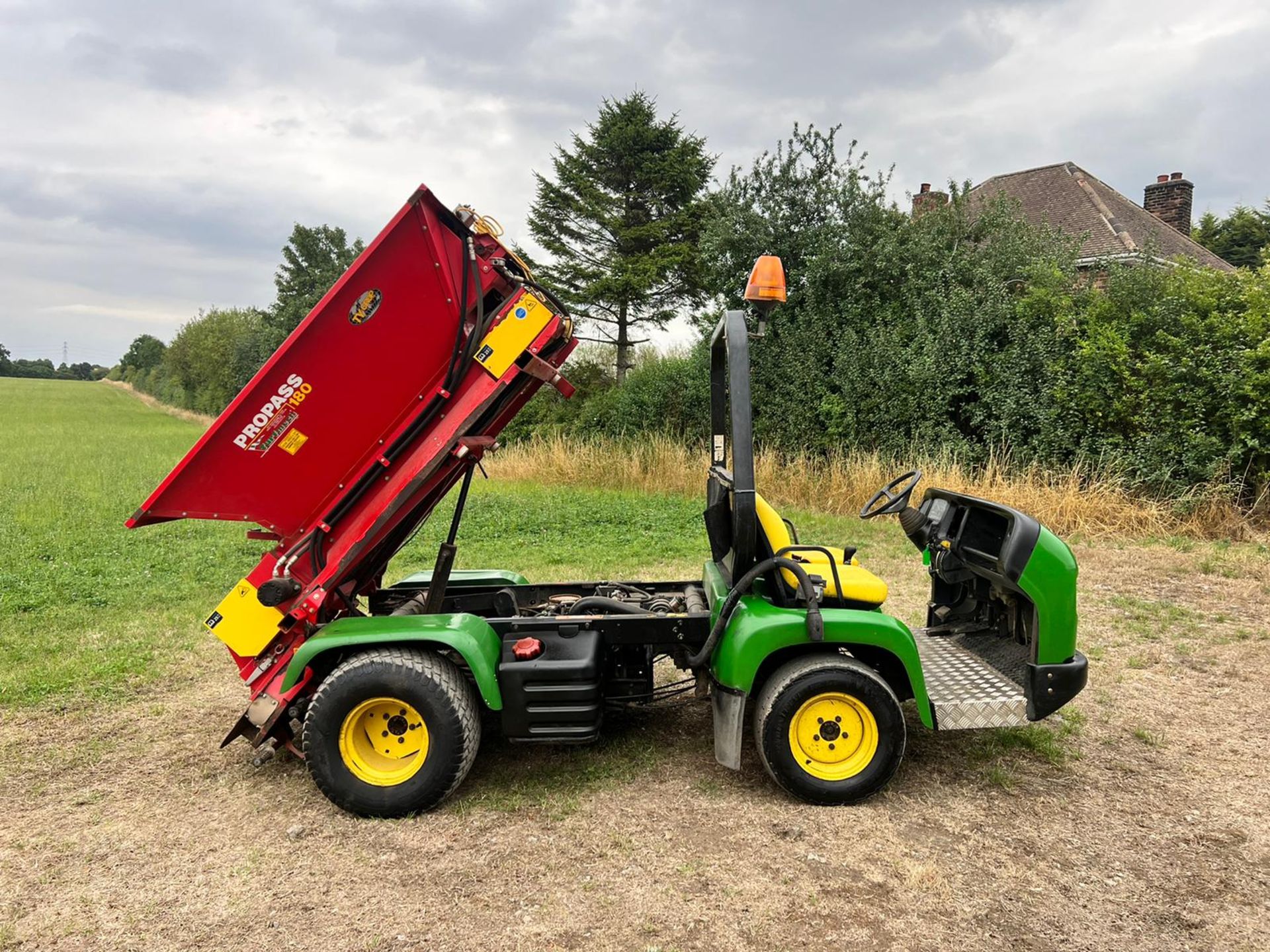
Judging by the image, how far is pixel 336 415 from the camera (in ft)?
12.4

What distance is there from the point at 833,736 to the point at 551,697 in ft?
4.17

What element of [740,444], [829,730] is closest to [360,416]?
[740,444]

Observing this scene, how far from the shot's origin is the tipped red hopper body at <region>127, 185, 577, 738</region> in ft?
12.0

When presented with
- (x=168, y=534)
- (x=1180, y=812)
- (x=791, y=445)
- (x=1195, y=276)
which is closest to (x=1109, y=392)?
(x=1195, y=276)

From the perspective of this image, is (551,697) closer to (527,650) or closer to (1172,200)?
(527,650)

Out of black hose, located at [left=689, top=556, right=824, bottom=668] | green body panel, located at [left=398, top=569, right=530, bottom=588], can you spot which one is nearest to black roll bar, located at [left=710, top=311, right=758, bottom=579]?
black hose, located at [left=689, top=556, right=824, bottom=668]

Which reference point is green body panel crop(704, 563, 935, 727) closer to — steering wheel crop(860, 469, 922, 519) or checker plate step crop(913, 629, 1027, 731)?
checker plate step crop(913, 629, 1027, 731)

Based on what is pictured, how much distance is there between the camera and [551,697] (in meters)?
3.61

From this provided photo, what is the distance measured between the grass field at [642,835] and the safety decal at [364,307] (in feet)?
7.28

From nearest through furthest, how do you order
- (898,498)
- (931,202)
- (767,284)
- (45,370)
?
(767,284), (898,498), (931,202), (45,370)

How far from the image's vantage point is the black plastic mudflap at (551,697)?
3.61 meters

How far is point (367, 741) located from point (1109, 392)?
10.0m

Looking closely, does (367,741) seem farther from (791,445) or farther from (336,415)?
(791,445)

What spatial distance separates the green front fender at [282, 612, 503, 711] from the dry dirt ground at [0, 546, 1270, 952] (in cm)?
60
